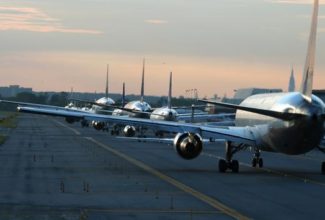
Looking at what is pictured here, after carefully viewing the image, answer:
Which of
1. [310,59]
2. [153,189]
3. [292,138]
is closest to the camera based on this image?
[153,189]

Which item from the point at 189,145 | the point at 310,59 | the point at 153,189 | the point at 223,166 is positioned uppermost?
the point at 310,59

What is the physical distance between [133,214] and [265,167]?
2159 cm

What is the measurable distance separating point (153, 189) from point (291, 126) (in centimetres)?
741

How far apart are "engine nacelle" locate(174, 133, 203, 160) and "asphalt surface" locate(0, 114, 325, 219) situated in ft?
3.03

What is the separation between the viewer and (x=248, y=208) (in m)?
24.5

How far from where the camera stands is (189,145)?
38125 millimetres

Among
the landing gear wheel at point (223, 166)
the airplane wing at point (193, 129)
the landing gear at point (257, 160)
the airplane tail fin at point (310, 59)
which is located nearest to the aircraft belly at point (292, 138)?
the airplane tail fin at point (310, 59)

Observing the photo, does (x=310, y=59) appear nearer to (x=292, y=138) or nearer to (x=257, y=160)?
(x=292, y=138)

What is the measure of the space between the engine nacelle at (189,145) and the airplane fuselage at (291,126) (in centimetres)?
294

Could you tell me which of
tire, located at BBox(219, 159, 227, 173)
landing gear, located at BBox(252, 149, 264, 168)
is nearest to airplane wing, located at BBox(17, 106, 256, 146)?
tire, located at BBox(219, 159, 227, 173)

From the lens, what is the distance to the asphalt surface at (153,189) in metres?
23.3

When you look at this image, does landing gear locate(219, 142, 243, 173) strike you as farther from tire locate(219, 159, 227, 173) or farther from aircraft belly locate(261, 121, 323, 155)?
aircraft belly locate(261, 121, 323, 155)

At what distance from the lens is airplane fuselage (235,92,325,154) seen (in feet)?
110

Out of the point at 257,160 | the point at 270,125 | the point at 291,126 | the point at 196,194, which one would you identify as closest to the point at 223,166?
the point at 257,160
